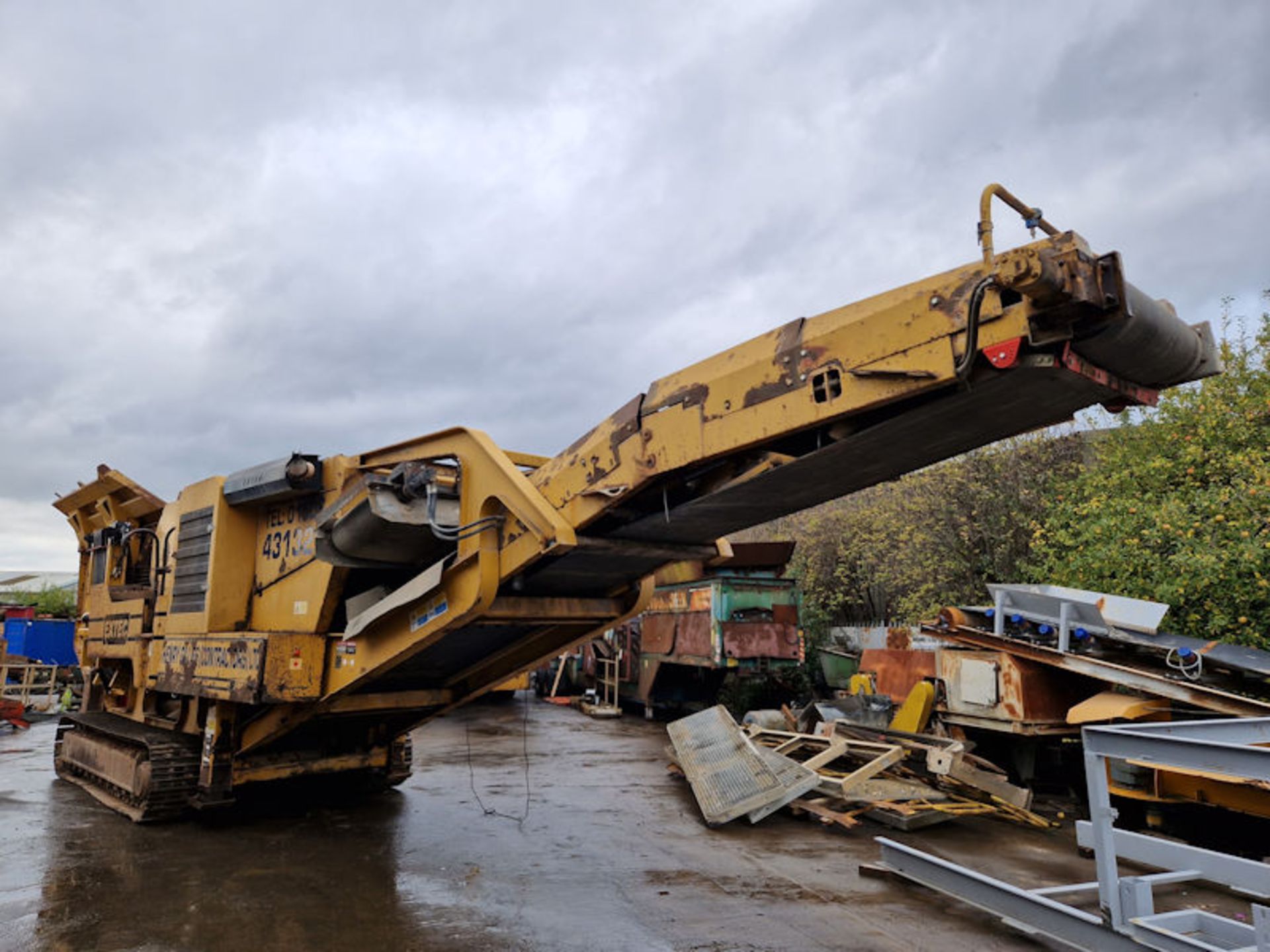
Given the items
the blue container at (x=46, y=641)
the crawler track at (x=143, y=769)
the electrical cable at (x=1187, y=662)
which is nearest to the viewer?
the crawler track at (x=143, y=769)

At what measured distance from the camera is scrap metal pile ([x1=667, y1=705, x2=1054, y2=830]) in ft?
21.7

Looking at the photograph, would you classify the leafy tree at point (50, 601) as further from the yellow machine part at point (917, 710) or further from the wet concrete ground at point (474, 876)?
the yellow machine part at point (917, 710)

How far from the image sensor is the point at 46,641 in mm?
14617

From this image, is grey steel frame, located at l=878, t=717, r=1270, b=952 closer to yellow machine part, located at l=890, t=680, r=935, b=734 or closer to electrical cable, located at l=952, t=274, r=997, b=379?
electrical cable, located at l=952, t=274, r=997, b=379

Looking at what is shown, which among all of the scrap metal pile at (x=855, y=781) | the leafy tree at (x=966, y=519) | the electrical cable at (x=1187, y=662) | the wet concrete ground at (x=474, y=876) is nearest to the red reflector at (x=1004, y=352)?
the wet concrete ground at (x=474, y=876)

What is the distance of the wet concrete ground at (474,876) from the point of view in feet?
13.7

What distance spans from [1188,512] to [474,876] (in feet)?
25.8

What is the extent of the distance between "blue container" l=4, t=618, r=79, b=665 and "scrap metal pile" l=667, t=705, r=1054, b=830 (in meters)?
12.0

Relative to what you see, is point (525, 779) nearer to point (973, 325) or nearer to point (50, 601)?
point (973, 325)

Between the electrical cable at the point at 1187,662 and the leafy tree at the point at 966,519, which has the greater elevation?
the leafy tree at the point at 966,519

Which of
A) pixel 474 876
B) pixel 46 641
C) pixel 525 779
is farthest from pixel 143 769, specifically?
pixel 46 641

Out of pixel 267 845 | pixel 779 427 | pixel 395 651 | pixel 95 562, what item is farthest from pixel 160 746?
pixel 779 427

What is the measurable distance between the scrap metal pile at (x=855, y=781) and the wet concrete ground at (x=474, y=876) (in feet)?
0.54

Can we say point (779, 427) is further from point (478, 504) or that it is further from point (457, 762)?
point (457, 762)
